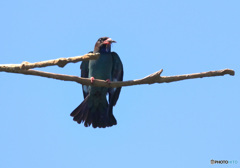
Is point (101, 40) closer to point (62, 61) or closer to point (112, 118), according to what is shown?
point (112, 118)

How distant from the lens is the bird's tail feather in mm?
8281

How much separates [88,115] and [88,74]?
35.7 inches

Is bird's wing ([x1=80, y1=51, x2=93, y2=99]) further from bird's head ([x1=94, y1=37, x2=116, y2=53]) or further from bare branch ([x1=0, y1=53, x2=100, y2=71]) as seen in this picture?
bare branch ([x1=0, y1=53, x2=100, y2=71])

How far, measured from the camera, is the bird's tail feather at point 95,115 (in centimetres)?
828

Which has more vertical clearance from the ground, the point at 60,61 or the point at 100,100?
the point at 60,61

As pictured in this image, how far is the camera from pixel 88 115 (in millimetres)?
8289

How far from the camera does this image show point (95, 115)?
8328 mm

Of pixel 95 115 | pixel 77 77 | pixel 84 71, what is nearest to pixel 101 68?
pixel 84 71

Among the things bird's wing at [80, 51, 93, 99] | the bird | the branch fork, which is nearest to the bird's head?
the bird

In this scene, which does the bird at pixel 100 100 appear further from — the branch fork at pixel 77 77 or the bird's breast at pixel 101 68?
the branch fork at pixel 77 77

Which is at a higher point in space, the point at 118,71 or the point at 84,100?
the point at 118,71

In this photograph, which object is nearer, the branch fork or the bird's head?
the branch fork

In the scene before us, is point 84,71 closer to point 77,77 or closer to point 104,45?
point 104,45

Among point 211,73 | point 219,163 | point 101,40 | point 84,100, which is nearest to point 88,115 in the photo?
point 84,100
